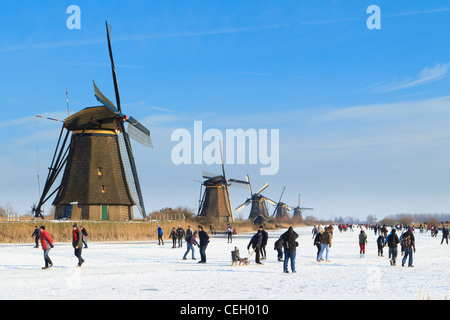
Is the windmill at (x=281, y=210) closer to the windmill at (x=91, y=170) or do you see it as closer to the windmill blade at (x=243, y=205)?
the windmill blade at (x=243, y=205)

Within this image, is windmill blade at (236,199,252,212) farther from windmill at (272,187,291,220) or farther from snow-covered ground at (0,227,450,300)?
snow-covered ground at (0,227,450,300)

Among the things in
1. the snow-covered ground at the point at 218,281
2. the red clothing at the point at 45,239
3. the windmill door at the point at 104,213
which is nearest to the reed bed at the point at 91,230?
the windmill door at the point at 104,213

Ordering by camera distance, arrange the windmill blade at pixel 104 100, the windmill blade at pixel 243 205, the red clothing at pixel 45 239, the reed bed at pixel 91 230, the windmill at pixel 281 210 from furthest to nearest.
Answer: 1. the windmill at pixel 281 210
2. the windmill blade at pixel 243 205
3. the windmill blade at pixel 104 100
4. the reed bed at pixel 91 230
5. the red clothing at pixel 45 239

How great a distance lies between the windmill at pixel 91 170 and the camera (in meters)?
46.3

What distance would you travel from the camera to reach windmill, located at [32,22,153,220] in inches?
1825

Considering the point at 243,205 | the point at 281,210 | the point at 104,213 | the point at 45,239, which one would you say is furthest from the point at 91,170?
the point at 281,210

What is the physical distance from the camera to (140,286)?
14.1m

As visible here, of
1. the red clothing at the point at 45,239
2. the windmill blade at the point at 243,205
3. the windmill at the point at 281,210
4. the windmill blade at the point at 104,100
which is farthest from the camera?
the windmill at the point at 281,210

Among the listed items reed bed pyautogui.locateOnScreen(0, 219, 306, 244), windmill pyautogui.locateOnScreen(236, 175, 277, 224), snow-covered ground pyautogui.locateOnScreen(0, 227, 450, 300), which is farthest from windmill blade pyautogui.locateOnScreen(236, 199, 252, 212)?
snow-covered ground pyautogui.locateOnScreen(0, 227, 450, 300)

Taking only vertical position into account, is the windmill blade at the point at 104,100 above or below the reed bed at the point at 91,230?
above

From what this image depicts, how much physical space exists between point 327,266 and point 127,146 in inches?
1214

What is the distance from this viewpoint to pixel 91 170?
4650cm
